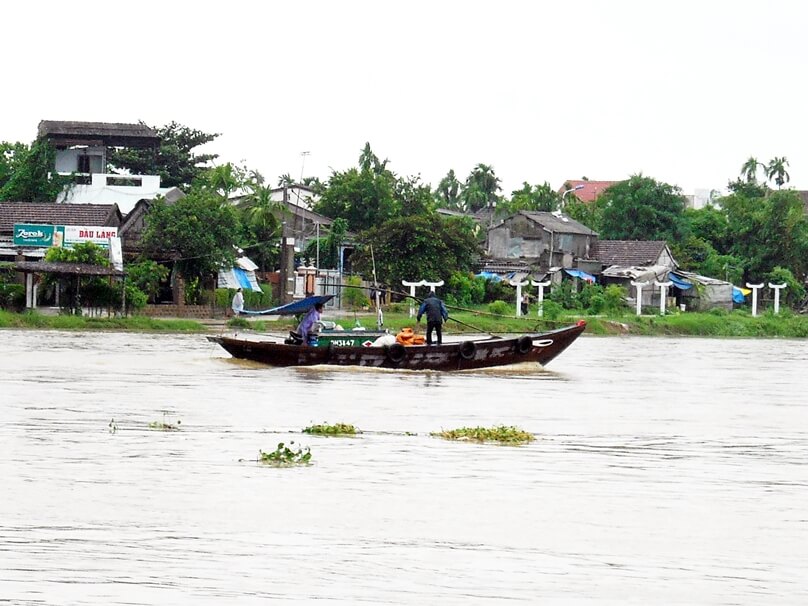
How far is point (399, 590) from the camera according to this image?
8.06m

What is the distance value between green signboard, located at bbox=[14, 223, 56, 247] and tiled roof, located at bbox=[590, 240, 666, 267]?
1002 inches

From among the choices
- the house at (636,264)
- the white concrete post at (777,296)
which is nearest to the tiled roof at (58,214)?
the house at (636,264)

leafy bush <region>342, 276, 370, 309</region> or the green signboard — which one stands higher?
the green signboard

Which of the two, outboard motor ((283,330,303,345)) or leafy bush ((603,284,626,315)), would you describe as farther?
leafy bush ((603,284,626,315))

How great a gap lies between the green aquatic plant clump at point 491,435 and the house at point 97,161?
110 ft

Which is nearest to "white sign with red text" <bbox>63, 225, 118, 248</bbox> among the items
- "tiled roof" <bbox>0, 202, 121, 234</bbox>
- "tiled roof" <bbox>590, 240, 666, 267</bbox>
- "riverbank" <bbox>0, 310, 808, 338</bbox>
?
"tiled roof" <bbox>0, 202, 121, 234</bbox>

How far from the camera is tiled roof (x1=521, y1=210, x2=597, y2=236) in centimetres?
5741

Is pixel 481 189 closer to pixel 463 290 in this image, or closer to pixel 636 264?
pixel 636 264

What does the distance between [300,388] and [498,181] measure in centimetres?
6451

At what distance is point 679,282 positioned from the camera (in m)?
57.8

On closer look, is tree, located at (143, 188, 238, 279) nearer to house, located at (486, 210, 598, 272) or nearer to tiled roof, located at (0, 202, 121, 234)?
tiled roof, located at (0, 202, 121, 234)

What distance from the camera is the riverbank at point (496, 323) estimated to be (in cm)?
→ 3769

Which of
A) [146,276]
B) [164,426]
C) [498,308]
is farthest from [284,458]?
[498,308]

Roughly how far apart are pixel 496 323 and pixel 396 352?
1762cm
